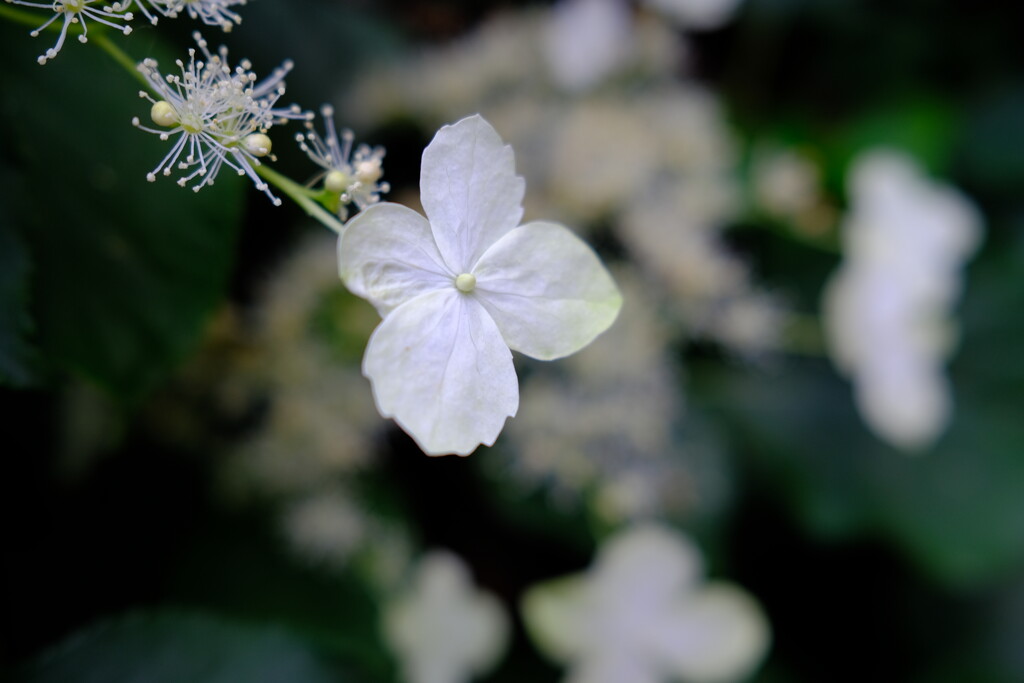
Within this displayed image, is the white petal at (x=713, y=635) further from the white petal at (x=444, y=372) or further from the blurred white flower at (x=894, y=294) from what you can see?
the white petal at (x=444, y=372)

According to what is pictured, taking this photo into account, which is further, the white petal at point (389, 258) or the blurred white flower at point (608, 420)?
the blurred white flower at point (608, 420)

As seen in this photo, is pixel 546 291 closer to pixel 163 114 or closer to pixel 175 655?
pixel 163 114

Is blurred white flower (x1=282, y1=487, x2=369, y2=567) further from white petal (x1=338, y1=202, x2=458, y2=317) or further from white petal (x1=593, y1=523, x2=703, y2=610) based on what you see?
white petal (x1=338, y1=202, x2=458, y2=317)

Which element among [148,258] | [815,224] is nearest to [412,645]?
[148,258]

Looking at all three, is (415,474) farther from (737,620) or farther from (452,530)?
(737,620)

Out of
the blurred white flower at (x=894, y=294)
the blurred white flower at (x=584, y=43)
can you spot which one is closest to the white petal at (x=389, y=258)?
the blurred white flower at (x=584, y=43)

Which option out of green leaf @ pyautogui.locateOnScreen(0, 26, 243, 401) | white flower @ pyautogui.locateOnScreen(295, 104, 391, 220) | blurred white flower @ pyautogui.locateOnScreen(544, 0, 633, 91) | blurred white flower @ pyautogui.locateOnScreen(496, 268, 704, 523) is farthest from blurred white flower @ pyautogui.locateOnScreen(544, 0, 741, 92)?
white flower @ pyautogui.locateOnScreen(295, 104, 391, 220)

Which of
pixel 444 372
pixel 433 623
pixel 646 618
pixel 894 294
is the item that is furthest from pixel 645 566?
pixel 444 372
